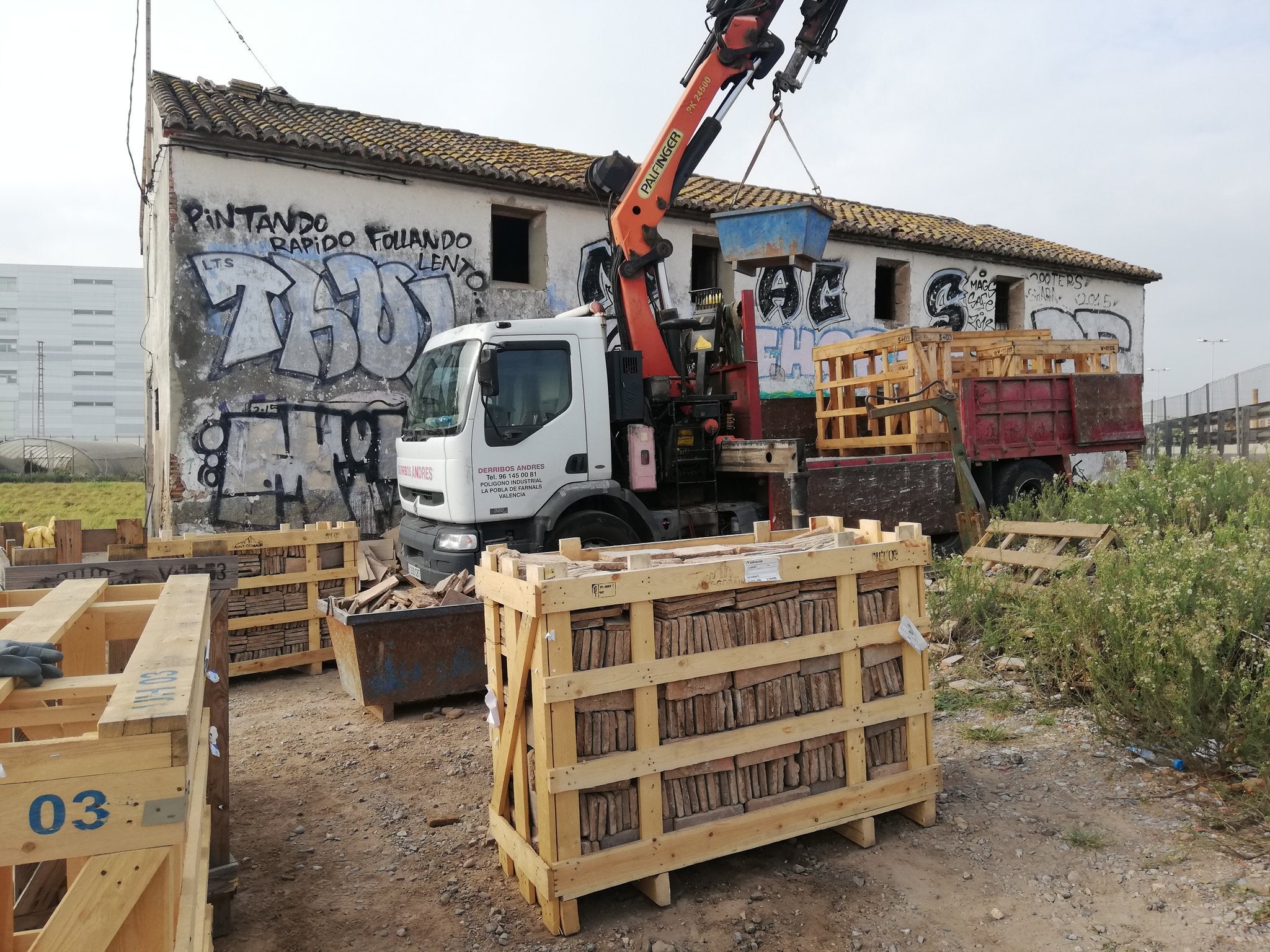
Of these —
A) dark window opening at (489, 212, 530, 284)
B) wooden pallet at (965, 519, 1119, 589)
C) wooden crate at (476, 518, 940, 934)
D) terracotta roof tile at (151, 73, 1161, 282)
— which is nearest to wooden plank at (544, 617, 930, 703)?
wooden crate at (476, 518, 940, 934)

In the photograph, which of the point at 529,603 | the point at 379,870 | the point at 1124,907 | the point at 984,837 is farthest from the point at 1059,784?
the point at 379,870

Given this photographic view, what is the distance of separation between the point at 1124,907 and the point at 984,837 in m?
0.69

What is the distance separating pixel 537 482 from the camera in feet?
25.1

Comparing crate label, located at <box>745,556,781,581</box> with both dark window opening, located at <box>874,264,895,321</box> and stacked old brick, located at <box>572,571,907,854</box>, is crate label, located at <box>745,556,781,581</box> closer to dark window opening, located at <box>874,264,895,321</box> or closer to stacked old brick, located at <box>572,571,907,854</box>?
stacked old brick, located at <box>572,571,907,854</box>

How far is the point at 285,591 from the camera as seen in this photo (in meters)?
7.44

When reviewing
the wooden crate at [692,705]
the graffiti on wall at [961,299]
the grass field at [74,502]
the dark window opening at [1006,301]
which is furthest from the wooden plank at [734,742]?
the dark window opening at [1006,301]

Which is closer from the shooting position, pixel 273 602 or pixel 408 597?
pixel 408 597

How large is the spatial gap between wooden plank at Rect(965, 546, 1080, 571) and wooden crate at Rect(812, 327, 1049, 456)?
295 centimetres

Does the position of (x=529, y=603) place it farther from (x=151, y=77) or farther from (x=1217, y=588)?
(x=151, y=77)

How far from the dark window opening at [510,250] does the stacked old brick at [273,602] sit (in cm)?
874

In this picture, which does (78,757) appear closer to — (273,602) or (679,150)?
(273,602)

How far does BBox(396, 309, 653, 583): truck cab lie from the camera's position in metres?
7.44

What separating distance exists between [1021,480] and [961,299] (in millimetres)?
8876

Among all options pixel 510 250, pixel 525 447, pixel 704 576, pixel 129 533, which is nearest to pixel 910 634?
pixel 704 576
